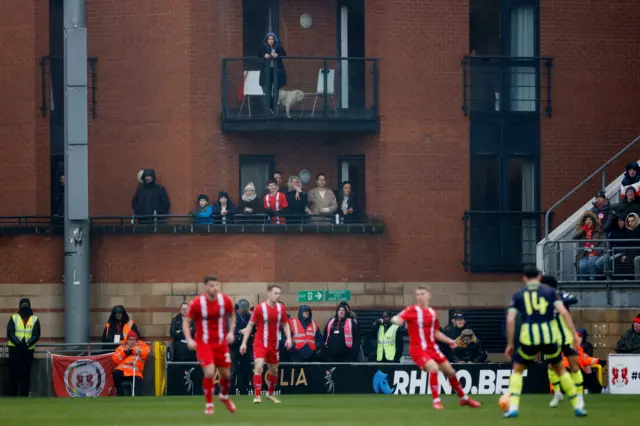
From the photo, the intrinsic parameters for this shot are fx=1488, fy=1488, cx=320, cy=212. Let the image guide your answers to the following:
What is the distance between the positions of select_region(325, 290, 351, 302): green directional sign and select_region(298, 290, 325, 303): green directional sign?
14cm

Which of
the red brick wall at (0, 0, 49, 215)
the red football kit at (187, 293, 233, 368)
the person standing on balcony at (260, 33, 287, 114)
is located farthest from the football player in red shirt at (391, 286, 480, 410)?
the red brick wall at (0, 0, 49, 215)

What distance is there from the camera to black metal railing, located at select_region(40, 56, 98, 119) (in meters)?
33.6

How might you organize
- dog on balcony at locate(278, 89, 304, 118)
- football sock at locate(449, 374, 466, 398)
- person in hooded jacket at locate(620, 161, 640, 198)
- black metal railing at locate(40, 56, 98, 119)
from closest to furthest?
1. football sock at locate(449, 374, 466, 398)
2. person in hooded jacket at locate(620, 161, 640, 198)
3. dog on balcony at locate(278, 89, 304, 118)
4. black metal railing at locate(40, 56, 98, 119)

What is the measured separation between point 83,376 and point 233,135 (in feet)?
23.2

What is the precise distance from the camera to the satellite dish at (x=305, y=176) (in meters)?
34.4

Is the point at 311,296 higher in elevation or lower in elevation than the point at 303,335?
higher

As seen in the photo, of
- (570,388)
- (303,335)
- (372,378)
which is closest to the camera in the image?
(570,388)

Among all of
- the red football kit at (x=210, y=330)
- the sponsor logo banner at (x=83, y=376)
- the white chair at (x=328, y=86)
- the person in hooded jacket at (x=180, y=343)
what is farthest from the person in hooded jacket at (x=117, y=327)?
the red football kit at (x=210, y=330)

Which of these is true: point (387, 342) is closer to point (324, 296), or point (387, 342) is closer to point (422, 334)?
point (324, 296)

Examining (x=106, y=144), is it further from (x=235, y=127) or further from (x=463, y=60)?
(x=463, y=60)

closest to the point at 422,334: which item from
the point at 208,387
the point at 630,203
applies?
the point at 208,387

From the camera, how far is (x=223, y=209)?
107ft

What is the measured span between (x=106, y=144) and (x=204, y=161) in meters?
2.36

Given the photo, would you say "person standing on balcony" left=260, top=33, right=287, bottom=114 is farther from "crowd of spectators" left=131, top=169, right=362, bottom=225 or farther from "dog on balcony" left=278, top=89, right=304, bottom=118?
"crowd of spectators" left=131, top=169, right=362, bottom=225
